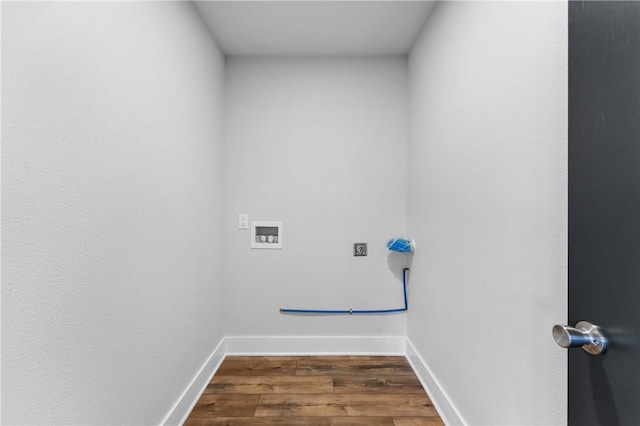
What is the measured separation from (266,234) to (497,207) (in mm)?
1761

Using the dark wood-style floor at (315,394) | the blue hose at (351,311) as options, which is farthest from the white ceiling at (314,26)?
the dark wood-style floor at (315,394)

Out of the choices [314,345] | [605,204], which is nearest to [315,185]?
[314,345]

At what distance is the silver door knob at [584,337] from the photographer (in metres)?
0.63

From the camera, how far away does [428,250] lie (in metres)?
2.03

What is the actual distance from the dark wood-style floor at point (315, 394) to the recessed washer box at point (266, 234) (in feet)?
3.01

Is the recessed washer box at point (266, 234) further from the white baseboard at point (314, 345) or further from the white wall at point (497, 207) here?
the white wall at point (497, 207)

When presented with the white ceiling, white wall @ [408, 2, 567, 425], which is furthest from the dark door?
the white ceiling

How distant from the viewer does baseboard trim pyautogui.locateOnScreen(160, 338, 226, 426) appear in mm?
1612

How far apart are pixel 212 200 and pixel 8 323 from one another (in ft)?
Result: 4.95

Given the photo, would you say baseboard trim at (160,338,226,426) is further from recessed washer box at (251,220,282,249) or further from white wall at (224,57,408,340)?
recessed washer box at (251,220,282,249)

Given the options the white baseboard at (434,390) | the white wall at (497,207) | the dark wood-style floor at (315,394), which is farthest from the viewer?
the dark wood-style floor at (315,394)

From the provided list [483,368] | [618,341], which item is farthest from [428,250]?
[618,341]

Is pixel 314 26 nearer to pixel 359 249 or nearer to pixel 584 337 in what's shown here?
pixel 359 249

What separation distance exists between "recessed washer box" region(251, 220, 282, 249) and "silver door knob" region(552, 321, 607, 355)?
79.9 inches
